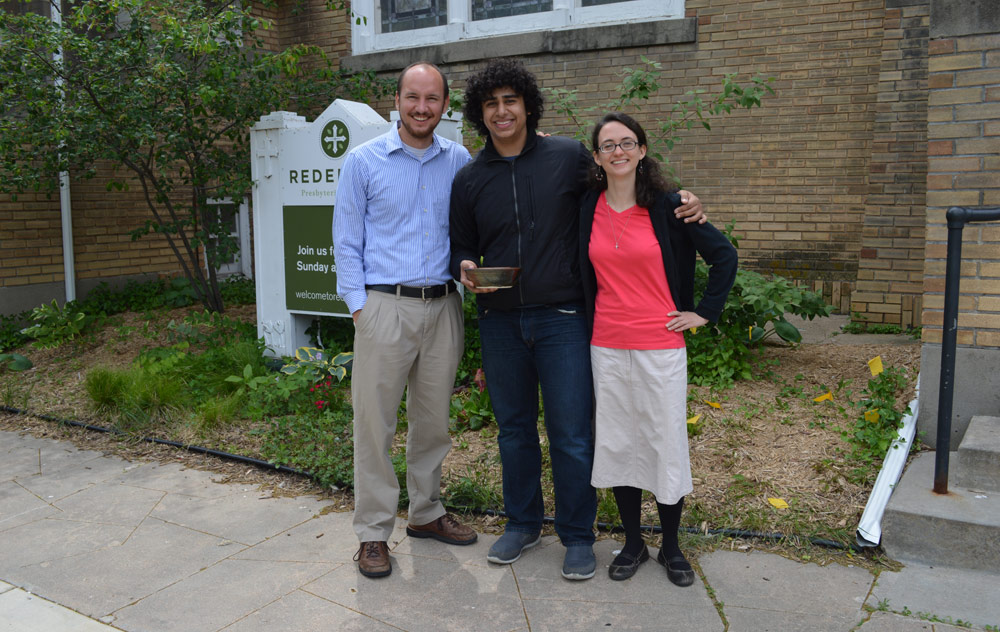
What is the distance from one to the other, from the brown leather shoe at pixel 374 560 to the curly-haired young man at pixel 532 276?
0.43 m

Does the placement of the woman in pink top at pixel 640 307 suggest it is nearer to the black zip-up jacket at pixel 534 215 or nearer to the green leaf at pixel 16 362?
the black zip-up jacket at pixel 534 215

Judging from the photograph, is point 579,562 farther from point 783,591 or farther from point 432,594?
point 783,591

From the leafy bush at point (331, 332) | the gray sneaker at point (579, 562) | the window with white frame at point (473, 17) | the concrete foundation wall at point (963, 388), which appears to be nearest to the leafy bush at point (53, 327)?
the leafy bush at point (331, 332)

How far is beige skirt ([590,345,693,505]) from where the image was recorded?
3.18 meters

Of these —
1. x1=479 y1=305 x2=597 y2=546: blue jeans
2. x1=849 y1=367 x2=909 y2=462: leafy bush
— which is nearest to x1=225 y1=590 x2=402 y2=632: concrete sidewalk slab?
x1=479 y1=305 x2=597 y2=546: blue jeans

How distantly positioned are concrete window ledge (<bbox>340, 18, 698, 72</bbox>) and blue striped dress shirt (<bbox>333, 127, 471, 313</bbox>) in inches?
215

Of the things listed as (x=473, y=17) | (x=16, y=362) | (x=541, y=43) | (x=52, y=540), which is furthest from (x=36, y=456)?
(x=473, y=17)

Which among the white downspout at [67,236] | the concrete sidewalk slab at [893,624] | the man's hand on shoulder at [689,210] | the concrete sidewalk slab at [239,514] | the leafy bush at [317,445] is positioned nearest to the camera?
the concrete sidewalk slab at [893,624]

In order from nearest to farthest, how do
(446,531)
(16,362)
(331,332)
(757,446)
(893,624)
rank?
(893,624), (446,531), (757,446), (331,332), (16,362)

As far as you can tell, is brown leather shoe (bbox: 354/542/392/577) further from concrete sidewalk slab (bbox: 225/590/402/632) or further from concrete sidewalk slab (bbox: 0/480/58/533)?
concrete sidewalk slab (bbox: 0/480/58/533)

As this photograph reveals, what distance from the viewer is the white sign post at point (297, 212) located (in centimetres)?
592

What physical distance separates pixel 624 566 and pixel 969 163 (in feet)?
8.24

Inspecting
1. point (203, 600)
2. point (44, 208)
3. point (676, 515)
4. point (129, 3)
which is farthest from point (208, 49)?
point (676, 515)

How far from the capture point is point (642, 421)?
323 cm
